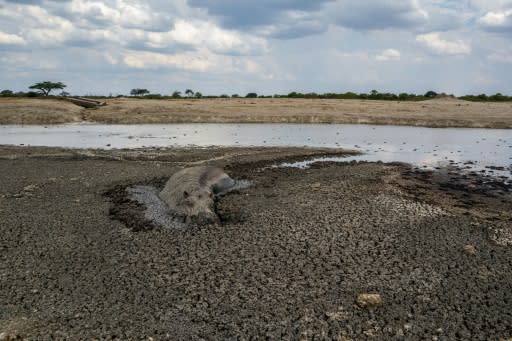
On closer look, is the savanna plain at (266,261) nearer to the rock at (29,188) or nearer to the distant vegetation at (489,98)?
the rock at (29,188)

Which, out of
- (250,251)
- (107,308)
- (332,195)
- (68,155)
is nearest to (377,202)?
(332,195)

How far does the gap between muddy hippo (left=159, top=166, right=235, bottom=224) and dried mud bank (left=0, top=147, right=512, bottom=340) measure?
0.61 metres

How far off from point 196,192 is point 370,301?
7838mm

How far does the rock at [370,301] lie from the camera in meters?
8.03

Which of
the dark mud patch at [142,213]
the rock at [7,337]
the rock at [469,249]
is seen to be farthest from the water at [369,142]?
the rock at [7,337]

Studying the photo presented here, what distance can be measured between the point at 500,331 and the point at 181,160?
19402 mm

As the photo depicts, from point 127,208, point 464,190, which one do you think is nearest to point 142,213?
point 127,208

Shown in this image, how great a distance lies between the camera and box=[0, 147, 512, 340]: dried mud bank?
7.46 metres

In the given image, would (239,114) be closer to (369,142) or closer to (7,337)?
(369,142)

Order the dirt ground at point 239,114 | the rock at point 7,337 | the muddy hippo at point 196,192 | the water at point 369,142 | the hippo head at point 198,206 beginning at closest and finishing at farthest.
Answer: the rock at point 7,337
the hippo head at point 198,206
the muddy hippo at point 196,192
the water at point 369,142
the dirt ground at point 239,114

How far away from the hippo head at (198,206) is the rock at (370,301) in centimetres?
565

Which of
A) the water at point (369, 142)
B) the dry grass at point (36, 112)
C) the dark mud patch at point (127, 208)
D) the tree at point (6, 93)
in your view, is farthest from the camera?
the tree at point (6, 93)

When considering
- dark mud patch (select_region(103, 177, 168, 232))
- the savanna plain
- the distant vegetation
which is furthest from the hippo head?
the distant vegetation

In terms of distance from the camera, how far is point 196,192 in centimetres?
1462
